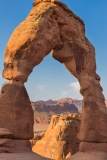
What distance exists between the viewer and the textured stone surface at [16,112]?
22.4 ft

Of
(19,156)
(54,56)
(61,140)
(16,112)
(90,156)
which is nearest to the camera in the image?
(19,156)

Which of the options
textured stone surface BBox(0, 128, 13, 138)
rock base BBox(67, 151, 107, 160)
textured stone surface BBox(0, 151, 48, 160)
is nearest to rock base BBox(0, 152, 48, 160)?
textured stone surface BBox(0, 151, 48, 160)

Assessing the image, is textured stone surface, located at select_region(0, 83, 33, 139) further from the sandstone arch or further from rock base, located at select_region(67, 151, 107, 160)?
rock base, located at select_region(67, 151, 107, 160)

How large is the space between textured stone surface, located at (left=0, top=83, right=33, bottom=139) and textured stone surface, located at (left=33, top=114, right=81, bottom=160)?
19.1ft

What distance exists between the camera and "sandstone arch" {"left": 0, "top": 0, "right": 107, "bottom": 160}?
6988mm

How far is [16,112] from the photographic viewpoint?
6.89m

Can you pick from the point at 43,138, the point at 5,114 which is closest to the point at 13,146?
the point at 5,114

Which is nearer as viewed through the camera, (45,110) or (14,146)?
(14,146)

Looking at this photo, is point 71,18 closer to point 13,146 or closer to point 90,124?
point 90,124

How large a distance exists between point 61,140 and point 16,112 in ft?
Result: 21.4

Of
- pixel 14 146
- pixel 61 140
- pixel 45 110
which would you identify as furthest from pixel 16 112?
pixel 45 110

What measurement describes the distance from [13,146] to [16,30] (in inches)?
140

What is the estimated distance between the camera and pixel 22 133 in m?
6.89

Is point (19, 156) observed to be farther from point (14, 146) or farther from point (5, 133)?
point (5, 133)
